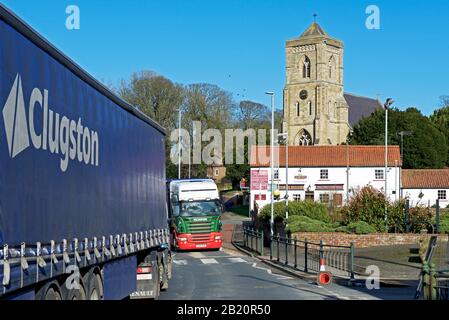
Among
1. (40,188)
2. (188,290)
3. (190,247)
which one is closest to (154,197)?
(188,290)

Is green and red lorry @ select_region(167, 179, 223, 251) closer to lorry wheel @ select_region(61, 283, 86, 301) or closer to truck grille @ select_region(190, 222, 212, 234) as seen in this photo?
truck grille @ select_region(190, 222, 212, 234)

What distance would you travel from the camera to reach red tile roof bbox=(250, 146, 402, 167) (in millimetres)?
85306

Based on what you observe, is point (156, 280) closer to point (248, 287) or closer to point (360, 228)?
point (248, 287)

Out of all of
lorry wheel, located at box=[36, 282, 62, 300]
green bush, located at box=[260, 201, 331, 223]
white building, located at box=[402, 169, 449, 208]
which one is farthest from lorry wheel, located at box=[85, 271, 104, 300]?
white building, located at box=[402, 169, 449, 208]

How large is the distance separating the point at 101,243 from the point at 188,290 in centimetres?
849

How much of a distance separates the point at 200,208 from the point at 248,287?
1942 centimetres

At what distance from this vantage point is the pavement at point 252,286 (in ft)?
60.2

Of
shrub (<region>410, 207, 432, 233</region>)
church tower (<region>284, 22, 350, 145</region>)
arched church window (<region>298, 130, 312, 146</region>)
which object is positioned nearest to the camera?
shrub (<region>410, 207, 432, 233</region>)

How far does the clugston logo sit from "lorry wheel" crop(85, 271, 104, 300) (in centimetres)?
166

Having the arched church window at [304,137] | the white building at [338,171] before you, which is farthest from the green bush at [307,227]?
the arched church window at [304,137]

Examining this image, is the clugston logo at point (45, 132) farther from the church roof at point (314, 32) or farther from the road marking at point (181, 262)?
the church roof at point (314, 32)

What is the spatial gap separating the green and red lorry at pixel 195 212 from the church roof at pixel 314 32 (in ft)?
331

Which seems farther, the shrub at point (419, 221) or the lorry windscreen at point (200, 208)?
the shrub at point (419, 221)

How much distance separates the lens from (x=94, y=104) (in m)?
11.7
